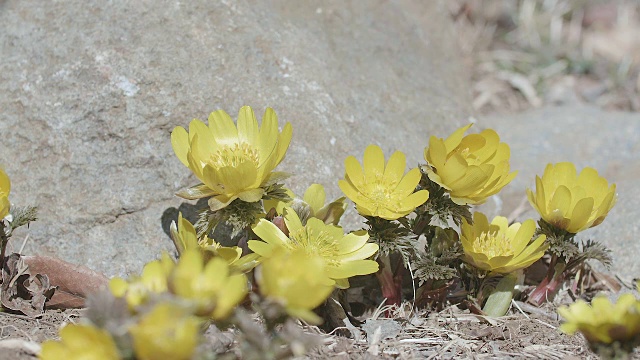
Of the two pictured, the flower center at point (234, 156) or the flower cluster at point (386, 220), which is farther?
the flower center at point (234, 156)

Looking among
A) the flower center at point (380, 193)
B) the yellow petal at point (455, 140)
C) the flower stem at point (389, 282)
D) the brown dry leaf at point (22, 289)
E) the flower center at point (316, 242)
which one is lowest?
the brown dry leaf at point (22, 289)

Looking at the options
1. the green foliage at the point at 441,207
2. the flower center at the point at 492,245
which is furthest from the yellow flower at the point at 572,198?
the green foliage at the point at 441,207

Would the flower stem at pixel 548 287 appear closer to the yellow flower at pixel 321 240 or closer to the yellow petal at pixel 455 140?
the yellow petal at pixel 455 140

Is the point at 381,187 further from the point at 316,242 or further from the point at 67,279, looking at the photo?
the point at 67,279

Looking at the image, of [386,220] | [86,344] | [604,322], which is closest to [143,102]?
[386,220]

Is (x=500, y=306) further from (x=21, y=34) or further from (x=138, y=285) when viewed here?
(x=21, y=34)
